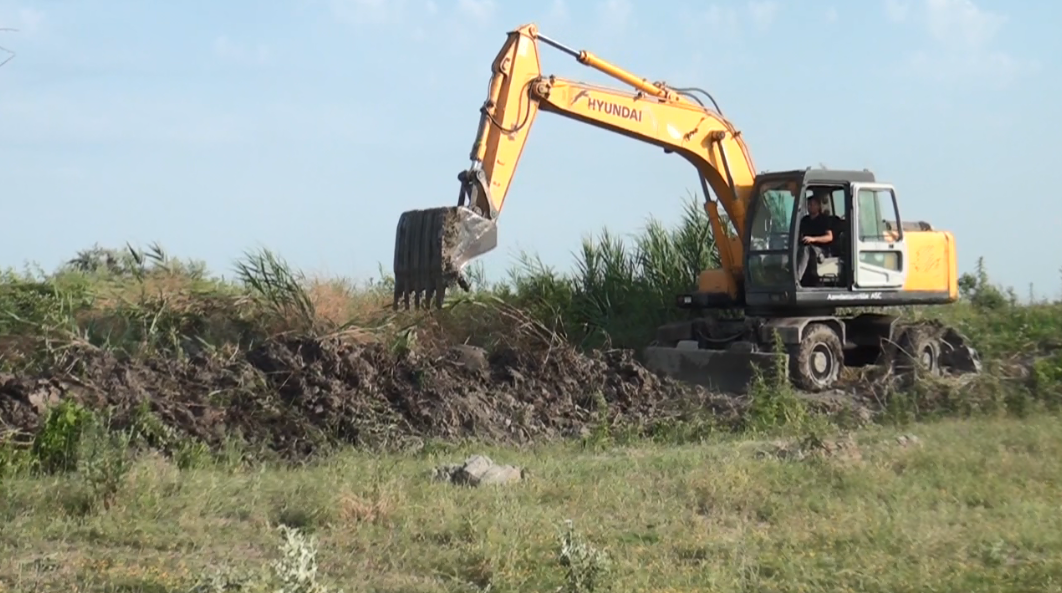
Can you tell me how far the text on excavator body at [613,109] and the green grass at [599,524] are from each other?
552 cm

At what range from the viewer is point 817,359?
1509cm

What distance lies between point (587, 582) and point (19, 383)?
673 centimetres

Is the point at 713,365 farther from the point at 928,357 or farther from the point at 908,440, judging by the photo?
the point at 908,440

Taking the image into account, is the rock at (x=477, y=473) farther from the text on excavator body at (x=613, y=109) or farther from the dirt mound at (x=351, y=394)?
the text on excavator body at (x=613, y=109)

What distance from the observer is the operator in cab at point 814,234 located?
591 inches

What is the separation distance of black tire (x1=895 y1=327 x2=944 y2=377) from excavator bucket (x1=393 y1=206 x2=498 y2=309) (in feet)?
19.3

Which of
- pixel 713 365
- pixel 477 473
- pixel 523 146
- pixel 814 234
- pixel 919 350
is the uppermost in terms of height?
pixel 523 146

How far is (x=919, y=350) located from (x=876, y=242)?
156 cm

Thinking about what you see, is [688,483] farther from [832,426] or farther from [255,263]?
[255,263]

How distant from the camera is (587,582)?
239 inches

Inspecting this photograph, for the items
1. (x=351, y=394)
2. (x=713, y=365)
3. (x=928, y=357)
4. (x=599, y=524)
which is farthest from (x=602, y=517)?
(x=928, y=357)

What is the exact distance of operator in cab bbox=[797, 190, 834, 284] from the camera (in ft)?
49.3

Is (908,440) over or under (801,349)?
under

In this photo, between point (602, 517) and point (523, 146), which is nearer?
point (602, 517)
